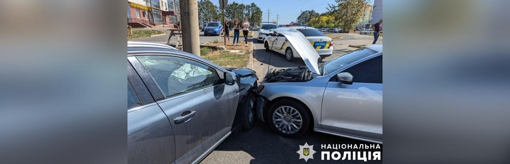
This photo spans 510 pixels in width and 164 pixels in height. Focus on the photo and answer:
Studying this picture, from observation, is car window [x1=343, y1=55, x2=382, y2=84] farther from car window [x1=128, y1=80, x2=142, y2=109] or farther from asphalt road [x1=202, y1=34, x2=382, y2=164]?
car window [x1=128, y1=80, x2=142, y2=109]

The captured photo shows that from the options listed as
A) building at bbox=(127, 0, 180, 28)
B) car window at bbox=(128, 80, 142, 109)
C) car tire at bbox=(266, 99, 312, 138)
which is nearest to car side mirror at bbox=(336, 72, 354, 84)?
car tire at bbox=(266, 99, 312, 138)

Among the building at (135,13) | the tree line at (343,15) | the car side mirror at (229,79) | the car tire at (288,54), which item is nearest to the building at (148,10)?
the building at (135,13)

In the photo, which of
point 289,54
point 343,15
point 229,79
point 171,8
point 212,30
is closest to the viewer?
point 229,79

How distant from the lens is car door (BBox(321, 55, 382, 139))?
247cm

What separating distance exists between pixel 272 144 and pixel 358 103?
112cm

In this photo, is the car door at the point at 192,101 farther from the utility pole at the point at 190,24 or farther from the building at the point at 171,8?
the building at the point at 171,8

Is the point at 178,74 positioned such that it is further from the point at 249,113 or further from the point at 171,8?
the point at 171,8

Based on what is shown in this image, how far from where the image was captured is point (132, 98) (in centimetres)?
162

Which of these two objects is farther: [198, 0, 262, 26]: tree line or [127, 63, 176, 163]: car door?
[198, 0, 262, 26]: tree line

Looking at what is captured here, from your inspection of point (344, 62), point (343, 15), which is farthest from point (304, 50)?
point (343, 15)

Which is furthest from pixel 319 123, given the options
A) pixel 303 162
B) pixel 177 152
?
pixel 177 152

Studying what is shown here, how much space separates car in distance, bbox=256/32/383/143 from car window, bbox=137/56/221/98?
87cm

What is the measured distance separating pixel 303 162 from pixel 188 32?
3.76 m

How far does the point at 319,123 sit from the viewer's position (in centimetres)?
284
